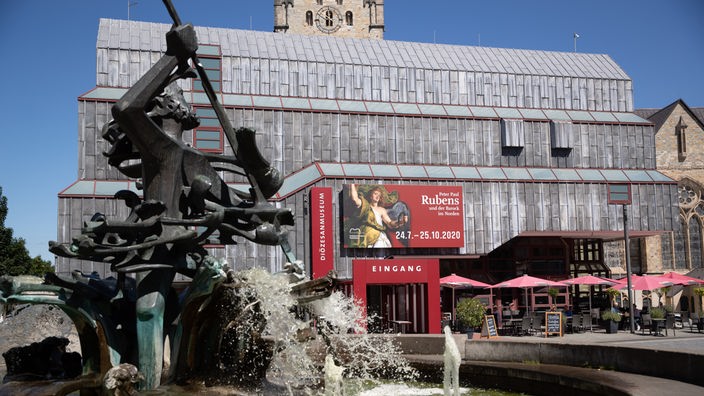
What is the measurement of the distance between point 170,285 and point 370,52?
3875cm

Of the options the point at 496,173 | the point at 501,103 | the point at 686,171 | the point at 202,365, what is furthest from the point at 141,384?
the point at 686,171

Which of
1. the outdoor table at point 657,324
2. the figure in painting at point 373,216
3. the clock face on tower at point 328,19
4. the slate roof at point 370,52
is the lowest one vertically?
the outdoor table at point 657,324

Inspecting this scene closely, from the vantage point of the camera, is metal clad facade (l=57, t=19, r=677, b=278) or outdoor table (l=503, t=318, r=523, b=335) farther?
metal clad facade (l=57, t=19, r=677, b=278)

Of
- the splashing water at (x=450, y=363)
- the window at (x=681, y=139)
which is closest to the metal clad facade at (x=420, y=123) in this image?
the window at (x=681, y=139)

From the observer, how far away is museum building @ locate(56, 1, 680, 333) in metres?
41.0

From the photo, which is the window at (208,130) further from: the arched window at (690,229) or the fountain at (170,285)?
the arched window at (690,229)

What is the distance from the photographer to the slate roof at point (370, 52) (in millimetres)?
44281

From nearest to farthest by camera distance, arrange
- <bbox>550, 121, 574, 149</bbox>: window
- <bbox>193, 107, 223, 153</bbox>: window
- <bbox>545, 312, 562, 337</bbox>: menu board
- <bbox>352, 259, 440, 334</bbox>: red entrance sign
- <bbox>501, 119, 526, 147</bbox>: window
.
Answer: <bbox>545, 312, 562, 337</bbox>: menu board < <bbox>352, 259, 440, 334</bbox>: red entrance sign < <bbox>193, 107, 223, 153</bbox>: window < <bbox>501, 119, 526, 147</bbox>: window < <bbox>550, 121, 574, 149</bbox>: window

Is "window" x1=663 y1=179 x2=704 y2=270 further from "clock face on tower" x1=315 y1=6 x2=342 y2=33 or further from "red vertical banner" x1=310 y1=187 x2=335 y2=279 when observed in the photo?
"clock face on tower" x1=315 y1=6 x2=342 y2=33

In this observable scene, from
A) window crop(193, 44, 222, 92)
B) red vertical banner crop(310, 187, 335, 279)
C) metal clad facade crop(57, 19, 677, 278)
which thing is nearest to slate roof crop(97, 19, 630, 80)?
metal clad facade crop(57, 19, 677, 278)

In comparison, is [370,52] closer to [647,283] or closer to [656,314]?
[647,283]

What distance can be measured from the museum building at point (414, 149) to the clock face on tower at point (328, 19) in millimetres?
→ 34988

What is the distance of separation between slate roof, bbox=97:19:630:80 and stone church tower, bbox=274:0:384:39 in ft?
113

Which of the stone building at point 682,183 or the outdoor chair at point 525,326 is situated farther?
the stone building at point 682,183
